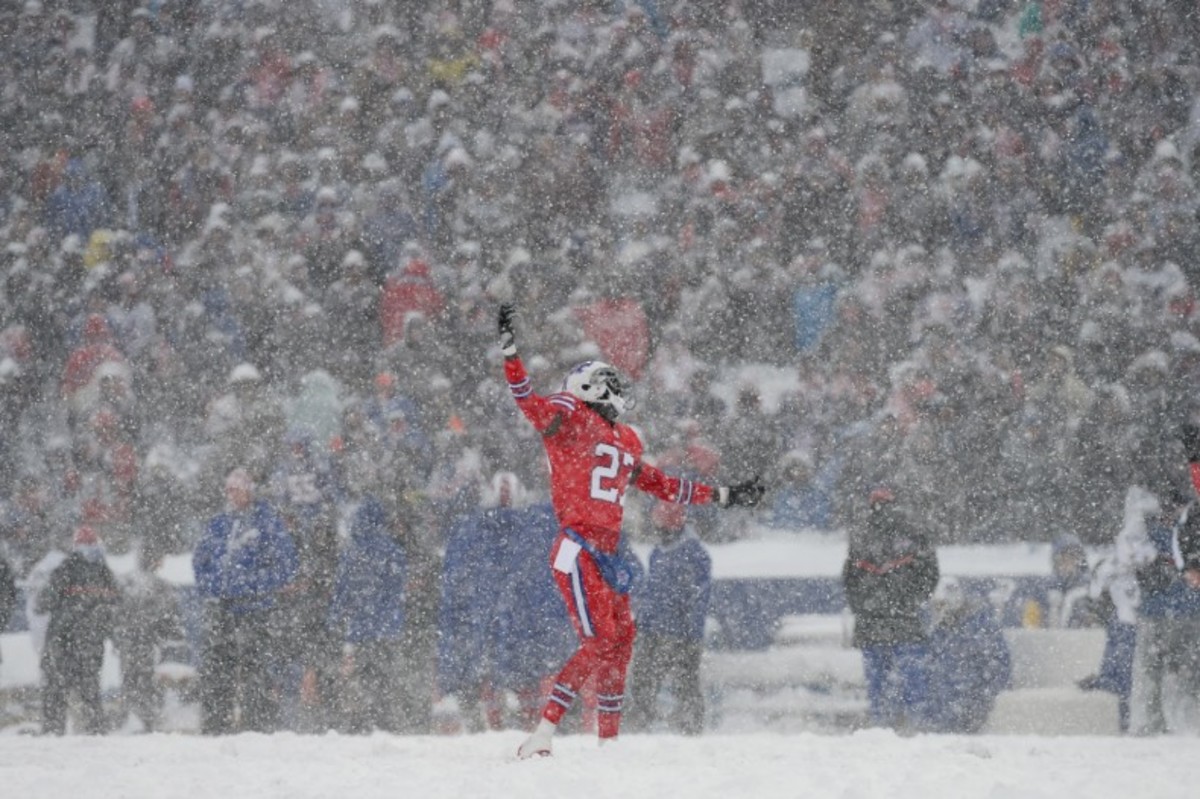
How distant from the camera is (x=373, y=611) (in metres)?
8.45

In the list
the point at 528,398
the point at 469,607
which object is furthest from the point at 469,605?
the point at 528,398

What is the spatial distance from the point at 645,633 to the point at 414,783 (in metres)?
3.06

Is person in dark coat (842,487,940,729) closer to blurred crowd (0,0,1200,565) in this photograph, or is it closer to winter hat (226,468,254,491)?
blurred crowd (0,0,1200,565)

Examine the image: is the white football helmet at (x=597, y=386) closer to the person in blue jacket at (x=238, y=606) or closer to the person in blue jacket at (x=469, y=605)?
the person in blue jacket at (x=469, y=605)

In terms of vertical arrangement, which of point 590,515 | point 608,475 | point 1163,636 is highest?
point 608,475

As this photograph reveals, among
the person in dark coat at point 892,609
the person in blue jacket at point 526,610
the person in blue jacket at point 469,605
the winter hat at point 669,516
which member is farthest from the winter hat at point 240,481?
the person in dark coat at point 892,609

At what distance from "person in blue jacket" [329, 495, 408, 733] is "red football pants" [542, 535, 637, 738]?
214 centimetres

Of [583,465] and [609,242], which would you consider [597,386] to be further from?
[609,242]

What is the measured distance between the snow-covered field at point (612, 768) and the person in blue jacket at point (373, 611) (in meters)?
1.59

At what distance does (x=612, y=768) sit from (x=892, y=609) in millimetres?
2996

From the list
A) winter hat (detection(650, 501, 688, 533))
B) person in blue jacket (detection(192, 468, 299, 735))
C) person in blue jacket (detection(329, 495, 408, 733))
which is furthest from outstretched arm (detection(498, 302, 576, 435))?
person in blue jacket (detection(192, 468, 299, 735))

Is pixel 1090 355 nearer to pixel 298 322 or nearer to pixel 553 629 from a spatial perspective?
pixel 553 629

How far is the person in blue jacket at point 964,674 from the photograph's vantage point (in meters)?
8.20

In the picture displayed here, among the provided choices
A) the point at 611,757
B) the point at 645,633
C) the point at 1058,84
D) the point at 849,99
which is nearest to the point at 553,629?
the point at 645,633
